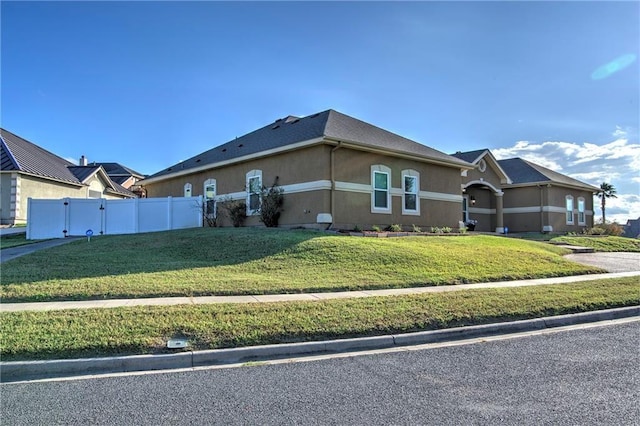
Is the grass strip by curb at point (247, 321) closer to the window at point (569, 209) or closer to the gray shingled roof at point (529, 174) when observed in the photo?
the gray shingled roof at point (529, 174)

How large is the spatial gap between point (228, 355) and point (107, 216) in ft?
56.7

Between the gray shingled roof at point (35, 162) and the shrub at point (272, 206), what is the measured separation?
49.2 ft

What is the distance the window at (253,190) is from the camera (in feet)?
64.5

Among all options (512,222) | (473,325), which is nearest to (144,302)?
(473,325)

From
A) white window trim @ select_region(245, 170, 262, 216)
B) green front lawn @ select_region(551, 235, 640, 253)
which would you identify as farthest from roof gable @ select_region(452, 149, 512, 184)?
white window trim @ select_region(245, 170, 262, 216)

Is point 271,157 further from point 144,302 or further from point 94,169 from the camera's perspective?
point 94,169

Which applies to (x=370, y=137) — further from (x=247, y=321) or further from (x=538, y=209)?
(x=538, y=209)

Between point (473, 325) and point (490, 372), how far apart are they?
2047 mm

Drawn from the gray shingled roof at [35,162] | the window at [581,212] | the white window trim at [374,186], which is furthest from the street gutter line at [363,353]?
the window at [581,212]

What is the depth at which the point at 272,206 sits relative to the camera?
60.1 feet

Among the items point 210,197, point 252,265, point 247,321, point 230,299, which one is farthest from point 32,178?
point 247,321

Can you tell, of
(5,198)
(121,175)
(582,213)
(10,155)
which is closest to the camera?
(5,198)

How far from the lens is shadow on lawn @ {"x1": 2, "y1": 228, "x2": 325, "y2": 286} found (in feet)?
33.6

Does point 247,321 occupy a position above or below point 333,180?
below
